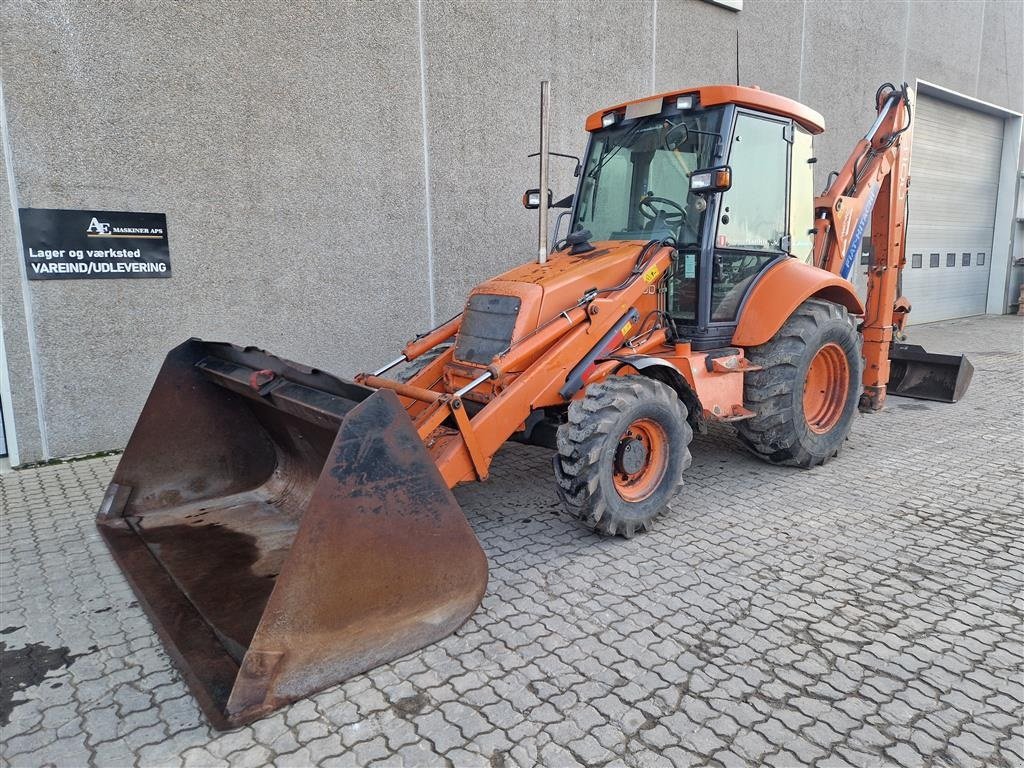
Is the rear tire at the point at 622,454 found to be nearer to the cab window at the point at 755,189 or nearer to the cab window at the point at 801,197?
the cab window at the point at 755,189

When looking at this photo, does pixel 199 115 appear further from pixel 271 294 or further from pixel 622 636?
pixel 622 636

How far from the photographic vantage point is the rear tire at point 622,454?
3.62m

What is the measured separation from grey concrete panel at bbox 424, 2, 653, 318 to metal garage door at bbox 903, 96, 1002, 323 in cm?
843

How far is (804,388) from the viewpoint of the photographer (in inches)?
200

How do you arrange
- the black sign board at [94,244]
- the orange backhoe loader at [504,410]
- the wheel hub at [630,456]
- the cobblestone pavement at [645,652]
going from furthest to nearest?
1. the black sign board at [94,244]
2. the wheel hub at [630,456]
3. the orange backhoe loader at [504,410]
4. the cobblestone pavement at [645,652]

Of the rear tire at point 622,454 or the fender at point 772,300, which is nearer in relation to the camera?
the rear tire at point 622,454

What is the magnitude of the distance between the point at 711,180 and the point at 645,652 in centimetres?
265

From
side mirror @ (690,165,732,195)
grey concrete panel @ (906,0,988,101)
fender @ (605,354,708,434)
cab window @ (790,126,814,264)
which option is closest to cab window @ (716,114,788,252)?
cab window @ (790,126,814,264)

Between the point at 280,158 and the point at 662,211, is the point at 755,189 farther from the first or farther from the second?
the point at 280,158

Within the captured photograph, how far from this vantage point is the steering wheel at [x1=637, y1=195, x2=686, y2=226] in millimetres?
4582

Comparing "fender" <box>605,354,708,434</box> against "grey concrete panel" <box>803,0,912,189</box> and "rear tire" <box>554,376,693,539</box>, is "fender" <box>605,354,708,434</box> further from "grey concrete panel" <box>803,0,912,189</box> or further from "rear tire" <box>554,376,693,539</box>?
"grey concrete panel" <box>803,0,912,189</box>

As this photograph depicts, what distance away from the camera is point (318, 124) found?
6.35 metres

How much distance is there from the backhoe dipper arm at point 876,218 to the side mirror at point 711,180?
2.10 m

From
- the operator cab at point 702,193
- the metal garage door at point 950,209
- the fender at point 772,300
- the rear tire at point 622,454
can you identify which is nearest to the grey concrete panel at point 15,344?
the operator cab at point 702,193
